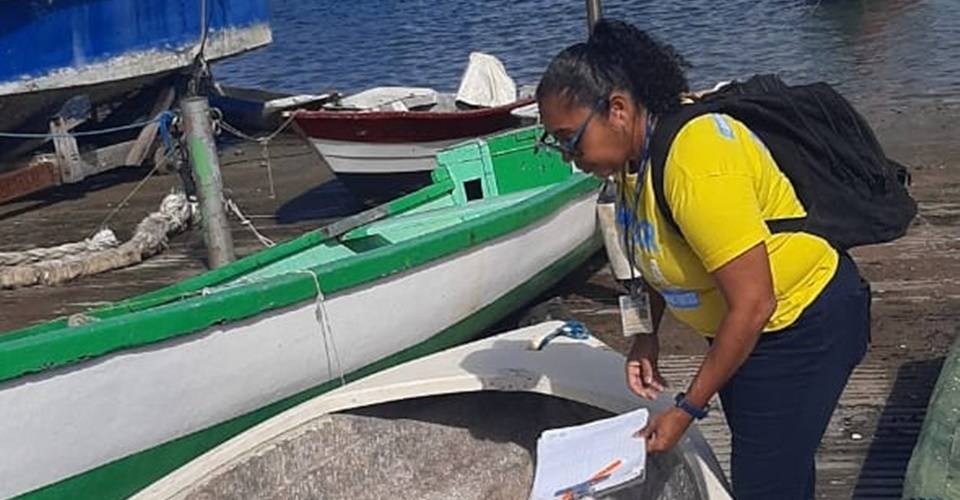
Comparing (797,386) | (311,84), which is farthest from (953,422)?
(311,84)

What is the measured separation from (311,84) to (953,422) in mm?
16858

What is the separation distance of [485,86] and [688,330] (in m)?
4.43

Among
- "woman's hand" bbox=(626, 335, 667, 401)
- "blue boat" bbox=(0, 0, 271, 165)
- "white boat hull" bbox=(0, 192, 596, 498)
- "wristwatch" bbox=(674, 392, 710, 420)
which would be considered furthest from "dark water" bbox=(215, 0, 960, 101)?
"wristwatch" bbox=(674, 392, 710, 420)

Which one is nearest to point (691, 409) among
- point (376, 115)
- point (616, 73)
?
point (616, 73)

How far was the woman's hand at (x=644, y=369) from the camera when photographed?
3182mm

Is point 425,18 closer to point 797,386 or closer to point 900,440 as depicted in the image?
point 900,440

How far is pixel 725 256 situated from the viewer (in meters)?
2.54

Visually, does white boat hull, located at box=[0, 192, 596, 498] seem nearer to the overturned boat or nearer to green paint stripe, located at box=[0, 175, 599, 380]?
green paint stripe, located at box=[0, 175, 599, 380]

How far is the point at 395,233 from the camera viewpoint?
686cm

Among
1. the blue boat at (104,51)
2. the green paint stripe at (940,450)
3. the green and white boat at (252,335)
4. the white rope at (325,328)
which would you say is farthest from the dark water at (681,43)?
the green paint stripe at (940,450)

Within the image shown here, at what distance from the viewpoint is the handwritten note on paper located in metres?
3.01

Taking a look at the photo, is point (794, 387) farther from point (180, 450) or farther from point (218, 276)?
point (218, 276)

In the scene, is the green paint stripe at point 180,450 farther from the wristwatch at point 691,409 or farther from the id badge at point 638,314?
the wristwatch at point 691,409

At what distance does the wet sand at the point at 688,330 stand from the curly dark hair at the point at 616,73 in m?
2.48
